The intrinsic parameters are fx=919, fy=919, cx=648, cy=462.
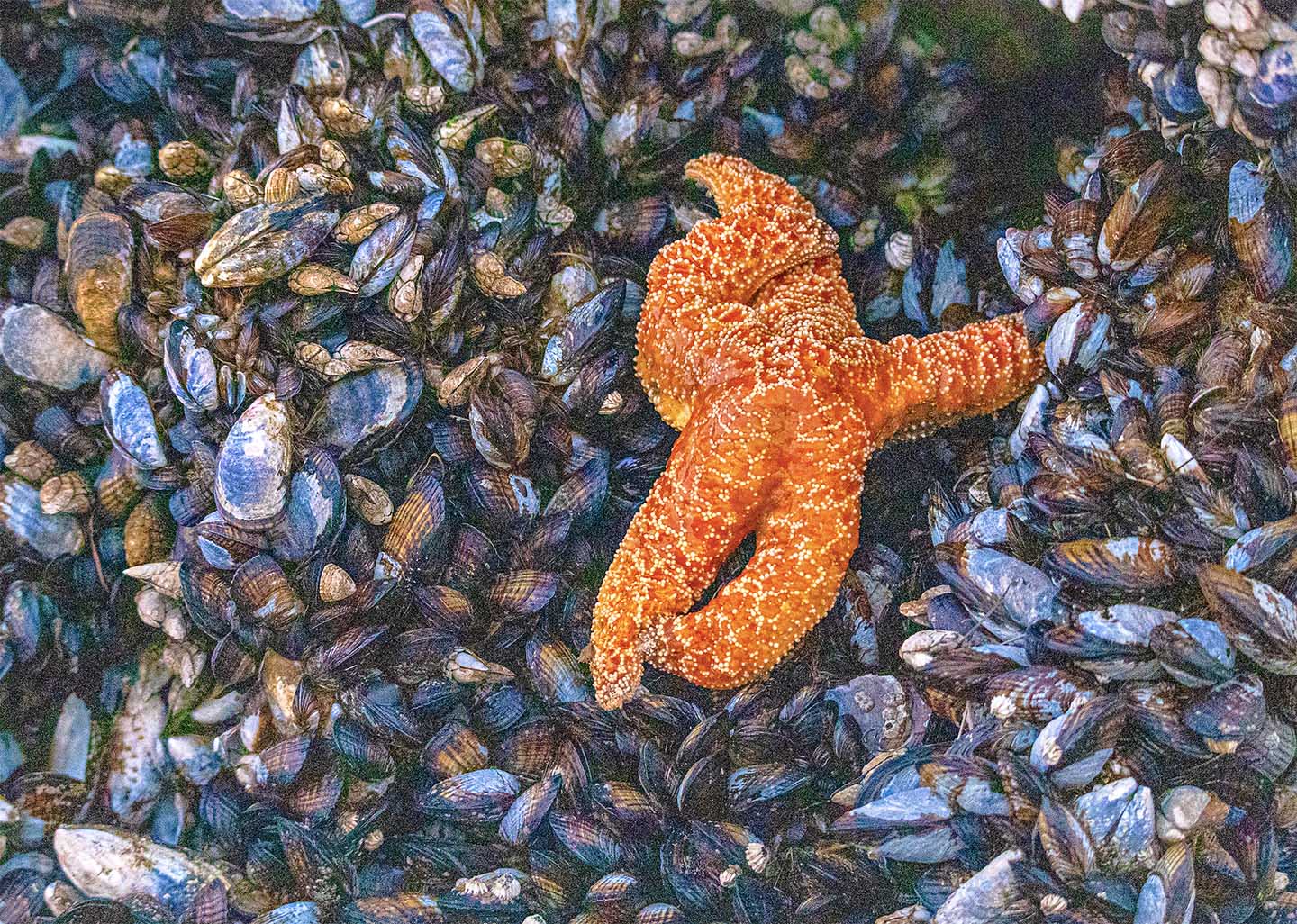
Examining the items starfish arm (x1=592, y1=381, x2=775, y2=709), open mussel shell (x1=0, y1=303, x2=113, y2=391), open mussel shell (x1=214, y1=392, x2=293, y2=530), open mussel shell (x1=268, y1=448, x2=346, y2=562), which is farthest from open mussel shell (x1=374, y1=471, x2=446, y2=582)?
open mussel shell (x1=0, y1=303, x2=113, y2=391)

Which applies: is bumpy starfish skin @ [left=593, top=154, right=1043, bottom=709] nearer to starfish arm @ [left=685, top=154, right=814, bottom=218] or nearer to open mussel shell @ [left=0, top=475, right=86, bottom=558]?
starfish arm @ [left=685, top=154, right=814, bottom=218]

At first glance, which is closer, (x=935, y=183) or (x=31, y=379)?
(x=31, y=379)

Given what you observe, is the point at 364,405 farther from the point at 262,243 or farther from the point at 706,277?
the point at 706,277

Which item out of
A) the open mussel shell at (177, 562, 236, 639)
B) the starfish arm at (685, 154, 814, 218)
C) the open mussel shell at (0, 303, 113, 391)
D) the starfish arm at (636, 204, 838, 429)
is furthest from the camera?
the starfish arm at (685, 154, 814, 218)

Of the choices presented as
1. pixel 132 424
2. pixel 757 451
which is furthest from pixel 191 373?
pixel 757 451

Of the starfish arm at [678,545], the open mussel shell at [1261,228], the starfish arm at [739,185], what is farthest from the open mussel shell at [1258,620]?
the starfish arm at [739,185]

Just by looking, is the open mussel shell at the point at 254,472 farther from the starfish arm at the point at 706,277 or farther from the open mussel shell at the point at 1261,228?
the open mussel shell at the point at 1261,228

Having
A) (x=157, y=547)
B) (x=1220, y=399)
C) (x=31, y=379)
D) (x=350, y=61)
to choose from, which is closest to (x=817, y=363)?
(x=1220, y=399)

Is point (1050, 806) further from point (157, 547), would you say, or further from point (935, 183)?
point (157, 547)
